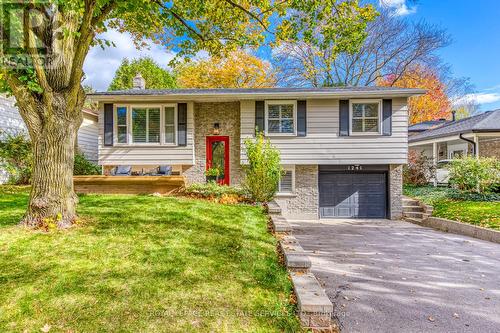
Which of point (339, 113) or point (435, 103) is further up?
point (435, 103)

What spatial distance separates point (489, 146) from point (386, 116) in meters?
5.99

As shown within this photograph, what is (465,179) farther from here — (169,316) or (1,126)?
(1,126)

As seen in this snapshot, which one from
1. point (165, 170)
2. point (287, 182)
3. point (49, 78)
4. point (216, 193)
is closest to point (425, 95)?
point (287, 182)

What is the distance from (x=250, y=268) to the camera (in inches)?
137

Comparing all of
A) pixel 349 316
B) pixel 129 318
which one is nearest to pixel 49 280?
pixel 129 318

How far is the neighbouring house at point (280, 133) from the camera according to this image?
34.4 feet

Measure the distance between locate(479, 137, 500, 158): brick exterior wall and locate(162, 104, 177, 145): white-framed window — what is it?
13654 millimetres

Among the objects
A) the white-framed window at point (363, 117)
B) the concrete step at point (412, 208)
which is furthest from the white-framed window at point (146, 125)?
the concrete step at point (412, 208)

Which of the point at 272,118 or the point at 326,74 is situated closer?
the point at 272,118

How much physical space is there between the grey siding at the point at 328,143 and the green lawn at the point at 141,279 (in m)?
6.16

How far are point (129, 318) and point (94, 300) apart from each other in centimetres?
48

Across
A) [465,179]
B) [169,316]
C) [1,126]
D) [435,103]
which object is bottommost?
[169,316]

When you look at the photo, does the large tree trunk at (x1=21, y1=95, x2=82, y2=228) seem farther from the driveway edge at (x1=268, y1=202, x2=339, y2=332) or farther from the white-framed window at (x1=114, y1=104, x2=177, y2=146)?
the white-framed window at (x1=114, y1=104, x2=177, y2=146)

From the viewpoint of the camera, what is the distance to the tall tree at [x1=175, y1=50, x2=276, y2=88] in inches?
813
